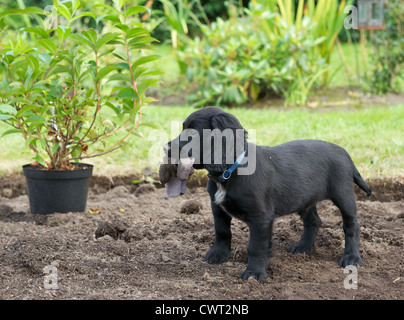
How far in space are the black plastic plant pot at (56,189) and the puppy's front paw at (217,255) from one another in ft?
4.67

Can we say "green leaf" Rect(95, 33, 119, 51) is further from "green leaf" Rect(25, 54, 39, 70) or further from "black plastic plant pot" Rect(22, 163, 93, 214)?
"black plastic plant pot" Rect(22, 163, 93, 214)

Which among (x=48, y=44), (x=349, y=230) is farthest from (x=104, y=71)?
(x=349, y=230)

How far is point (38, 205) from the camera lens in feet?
13.8

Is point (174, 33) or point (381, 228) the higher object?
point (174, 33)

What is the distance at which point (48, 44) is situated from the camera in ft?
12.1

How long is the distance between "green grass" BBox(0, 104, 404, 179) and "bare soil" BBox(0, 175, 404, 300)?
513 millimetres

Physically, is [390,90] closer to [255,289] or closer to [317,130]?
[317,130]

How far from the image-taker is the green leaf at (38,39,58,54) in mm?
3656

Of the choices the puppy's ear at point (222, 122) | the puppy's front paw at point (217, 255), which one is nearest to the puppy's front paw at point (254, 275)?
the puppy's front paw at point (217, 255)

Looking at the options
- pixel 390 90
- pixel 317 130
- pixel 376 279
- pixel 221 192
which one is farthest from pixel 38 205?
pixel 390 90

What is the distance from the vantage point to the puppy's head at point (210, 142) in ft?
9.13
